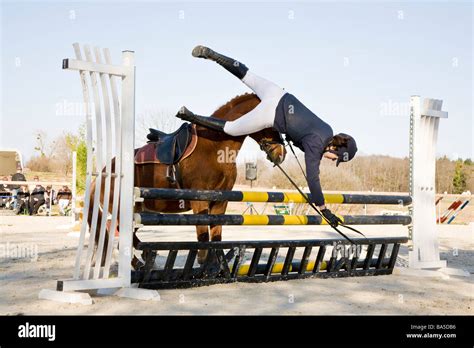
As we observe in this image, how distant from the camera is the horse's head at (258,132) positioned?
5.84 metres

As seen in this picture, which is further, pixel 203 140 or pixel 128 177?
pixel 203 140

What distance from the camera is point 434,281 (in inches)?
270

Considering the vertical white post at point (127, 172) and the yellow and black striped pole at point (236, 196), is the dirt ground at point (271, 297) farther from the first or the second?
the yellow and black striped pole at point (236, 196)

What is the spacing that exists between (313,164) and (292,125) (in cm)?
41

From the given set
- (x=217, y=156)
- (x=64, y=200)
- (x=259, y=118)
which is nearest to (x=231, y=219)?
(x=217, y=156)

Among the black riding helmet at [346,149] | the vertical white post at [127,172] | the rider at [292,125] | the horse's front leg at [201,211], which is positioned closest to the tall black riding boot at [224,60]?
the rider at [292,125]

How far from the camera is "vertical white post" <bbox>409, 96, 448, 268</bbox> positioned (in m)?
7.45

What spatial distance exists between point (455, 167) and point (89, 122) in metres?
34.5

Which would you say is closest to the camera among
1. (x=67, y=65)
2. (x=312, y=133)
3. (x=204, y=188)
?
(x=67, y=65)

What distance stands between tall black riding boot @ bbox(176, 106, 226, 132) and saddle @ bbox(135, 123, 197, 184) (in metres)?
0.29

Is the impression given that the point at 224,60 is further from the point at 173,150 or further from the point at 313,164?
the point at 313,164

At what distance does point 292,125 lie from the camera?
18.5ft
